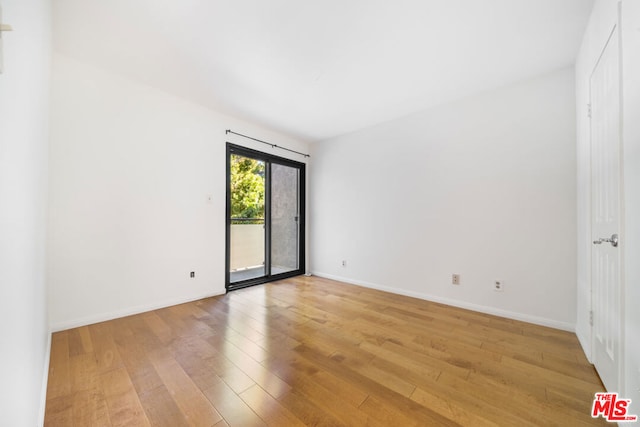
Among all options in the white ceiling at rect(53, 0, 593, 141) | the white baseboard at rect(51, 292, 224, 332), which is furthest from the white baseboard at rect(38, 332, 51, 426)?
the white ceiling at rect(53, 0, 593, 141)

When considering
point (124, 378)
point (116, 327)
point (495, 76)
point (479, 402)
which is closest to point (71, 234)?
point (116, 327)

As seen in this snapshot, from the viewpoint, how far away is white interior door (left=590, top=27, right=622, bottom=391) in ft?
4.40

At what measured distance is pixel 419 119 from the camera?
3336 millimetres

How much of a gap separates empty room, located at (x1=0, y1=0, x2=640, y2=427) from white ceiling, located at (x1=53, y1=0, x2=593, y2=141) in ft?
0.07

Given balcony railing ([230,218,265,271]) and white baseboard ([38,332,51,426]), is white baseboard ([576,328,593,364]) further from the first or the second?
balcony railing ([230,218,265,271])

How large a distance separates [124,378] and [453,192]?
354 cm

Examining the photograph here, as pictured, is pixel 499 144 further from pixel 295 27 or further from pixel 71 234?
pixel 71 234

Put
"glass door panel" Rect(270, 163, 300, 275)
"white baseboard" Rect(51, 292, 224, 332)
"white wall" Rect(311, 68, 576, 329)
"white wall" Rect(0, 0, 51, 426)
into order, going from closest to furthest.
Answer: "white wall" Rect(0, 0, 51, 426)
"white baseboard" Rect(51, 292, 224, 332)
"white wall" Rect(311, 68, 576, 329)
"glass door panel" Rect(270, 163, 300, 275)

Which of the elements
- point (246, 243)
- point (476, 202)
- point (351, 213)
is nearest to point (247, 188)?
point (246, 243)

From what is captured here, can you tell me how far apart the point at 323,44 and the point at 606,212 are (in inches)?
92.7

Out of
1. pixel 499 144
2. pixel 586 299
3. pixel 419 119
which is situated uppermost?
pixel 419 119

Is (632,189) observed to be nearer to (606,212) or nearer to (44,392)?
(606,212)

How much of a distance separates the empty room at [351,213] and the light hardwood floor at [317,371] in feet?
0.06

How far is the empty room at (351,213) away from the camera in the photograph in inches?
50.5
